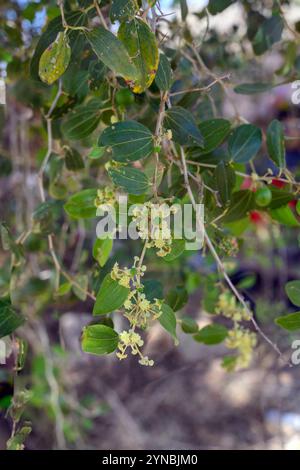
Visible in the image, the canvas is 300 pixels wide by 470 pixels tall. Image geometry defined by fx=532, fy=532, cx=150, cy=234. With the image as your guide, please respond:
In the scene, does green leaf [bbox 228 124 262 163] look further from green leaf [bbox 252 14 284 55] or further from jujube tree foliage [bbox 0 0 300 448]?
green leaf [bbox 252 14 284 55]

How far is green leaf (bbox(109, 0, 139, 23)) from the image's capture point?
615 millimetres

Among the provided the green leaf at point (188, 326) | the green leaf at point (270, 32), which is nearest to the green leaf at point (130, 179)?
the green leaf at point (188, 326)

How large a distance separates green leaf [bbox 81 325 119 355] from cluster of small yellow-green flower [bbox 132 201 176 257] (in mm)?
120

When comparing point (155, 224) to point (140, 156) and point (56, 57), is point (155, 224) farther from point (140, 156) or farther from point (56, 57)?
point (56, 57)

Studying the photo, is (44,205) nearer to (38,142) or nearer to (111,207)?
(111,207)

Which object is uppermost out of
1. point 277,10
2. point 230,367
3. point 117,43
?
point 277,10

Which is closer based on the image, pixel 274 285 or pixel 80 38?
pixel 80 38

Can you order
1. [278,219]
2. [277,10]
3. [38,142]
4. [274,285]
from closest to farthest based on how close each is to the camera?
[278,219]
[277,10]
[38,142]
[274,285]

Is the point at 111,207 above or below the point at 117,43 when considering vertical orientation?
below

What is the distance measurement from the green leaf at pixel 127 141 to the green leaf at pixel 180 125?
0.05 metres

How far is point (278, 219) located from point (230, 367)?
1.23ft

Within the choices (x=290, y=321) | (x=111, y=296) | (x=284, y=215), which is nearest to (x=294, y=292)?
(x=290, y=321)

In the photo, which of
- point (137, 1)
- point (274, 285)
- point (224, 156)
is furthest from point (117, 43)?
point (274, 285)

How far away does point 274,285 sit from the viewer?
2.69m
